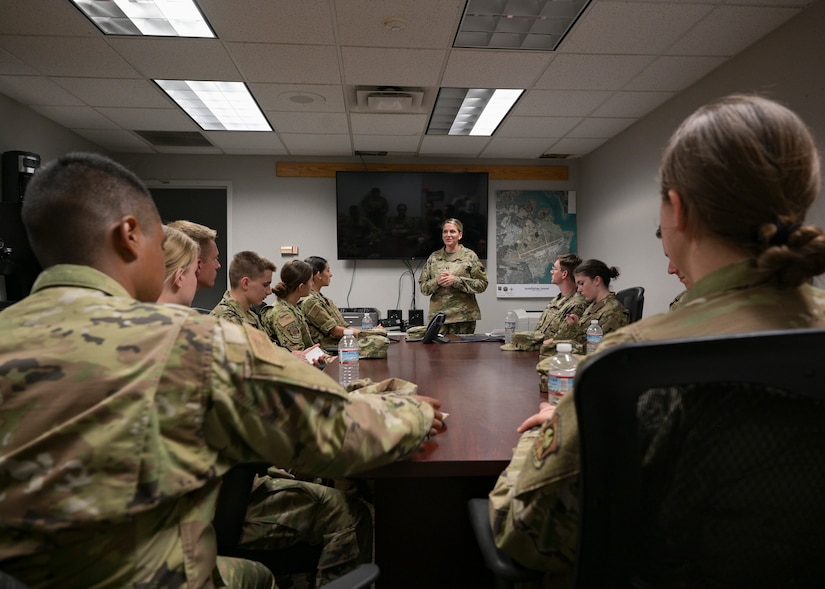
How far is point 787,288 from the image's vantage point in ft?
2.26

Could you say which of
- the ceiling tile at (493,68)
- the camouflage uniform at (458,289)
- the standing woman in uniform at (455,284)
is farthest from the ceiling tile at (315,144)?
the ceiling tile at (493,68)

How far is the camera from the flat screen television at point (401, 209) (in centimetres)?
560

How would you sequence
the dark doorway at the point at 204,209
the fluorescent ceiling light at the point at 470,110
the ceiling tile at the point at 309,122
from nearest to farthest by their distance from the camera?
1. the fluorescent ceiling light at the point at 470,110
2. the ceiling tile at the point at 309,122
3. the dark doorway at the point at 204,209

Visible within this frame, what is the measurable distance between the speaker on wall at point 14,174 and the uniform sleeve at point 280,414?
13.3 feet

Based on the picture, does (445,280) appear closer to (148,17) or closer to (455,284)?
(455,284)

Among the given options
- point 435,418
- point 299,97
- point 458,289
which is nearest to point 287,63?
point 299,97

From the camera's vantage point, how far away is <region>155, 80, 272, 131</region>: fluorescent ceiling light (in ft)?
12.0

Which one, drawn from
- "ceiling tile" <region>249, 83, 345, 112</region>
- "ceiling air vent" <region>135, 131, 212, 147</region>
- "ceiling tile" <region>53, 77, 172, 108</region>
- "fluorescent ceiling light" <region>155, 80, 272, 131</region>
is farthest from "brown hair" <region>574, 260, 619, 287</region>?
"ceiling air vent" <region>135, 131, 212, 147</region>

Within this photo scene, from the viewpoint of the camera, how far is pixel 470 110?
13.9ft

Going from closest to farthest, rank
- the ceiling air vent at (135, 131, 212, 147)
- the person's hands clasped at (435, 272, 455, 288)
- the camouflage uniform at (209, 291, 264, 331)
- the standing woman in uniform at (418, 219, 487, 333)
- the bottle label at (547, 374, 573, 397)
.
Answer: the bottle label at (547, 374, 573, 397) < the camouflage uniform at (209, 291, 264, 331) < the person's hands clasped at (435, 272, 455, 288) < the standing woman in uniform at (418, 219, 487, 333) < the ceiling air vent at (135, 131, 212, 147)

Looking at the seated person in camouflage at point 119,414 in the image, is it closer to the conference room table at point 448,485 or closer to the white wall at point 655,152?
the conference room table at point 448,485

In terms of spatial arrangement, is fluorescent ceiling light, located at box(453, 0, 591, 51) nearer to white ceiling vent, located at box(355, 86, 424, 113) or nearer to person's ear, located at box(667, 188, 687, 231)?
white ceiling vent, located at box(355, 86, 424, 113)

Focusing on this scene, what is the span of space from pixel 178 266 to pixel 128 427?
49.3 inches

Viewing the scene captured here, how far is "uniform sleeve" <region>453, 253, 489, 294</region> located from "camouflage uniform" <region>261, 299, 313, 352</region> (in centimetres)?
182
